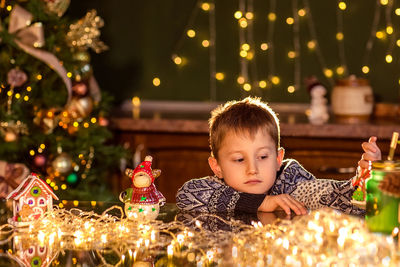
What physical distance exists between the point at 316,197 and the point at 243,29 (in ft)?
7.84

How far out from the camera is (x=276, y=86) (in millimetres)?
4047

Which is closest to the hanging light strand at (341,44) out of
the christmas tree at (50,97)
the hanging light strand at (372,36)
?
the hanging light strand at (372,36)

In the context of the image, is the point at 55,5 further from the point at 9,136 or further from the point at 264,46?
the point at 264,46

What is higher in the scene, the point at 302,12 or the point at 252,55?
the point at 302,12

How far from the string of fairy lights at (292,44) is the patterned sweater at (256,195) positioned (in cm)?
211

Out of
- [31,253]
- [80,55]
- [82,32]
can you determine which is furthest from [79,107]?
[31,253]

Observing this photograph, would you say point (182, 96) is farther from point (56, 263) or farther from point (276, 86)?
point (56, 263)

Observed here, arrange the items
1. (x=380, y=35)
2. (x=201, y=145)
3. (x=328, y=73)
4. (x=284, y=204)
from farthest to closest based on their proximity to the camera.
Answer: (x=328, y=73)
(x=380, y=35)
(x=201, y=145)
(x=284, y=204)

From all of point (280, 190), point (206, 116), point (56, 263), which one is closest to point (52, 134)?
point (206, 116)

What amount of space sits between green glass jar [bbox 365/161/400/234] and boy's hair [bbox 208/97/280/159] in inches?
23.2

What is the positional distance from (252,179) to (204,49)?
7.83ft

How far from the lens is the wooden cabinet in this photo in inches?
130

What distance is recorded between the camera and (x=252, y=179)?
1832 mm

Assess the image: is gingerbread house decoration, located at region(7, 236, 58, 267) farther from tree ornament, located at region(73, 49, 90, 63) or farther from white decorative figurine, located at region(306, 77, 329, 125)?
white decorative figurine, located at region(306, 77, 329, 125)
